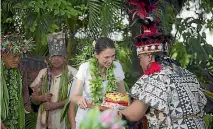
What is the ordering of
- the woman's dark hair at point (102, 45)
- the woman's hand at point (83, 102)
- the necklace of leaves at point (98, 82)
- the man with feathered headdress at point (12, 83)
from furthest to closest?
the man with feathered headdress at point (12, 83) < the necklace of leaves at point (98, 82) < the woman's dark hair at point (102, 45) < the woman's hand at point (83, 102)

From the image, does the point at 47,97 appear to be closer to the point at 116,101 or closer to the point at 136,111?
the point at 116,101

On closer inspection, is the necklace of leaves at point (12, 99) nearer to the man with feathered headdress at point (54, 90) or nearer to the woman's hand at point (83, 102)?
the man with feathered headdress at point (54, 90)

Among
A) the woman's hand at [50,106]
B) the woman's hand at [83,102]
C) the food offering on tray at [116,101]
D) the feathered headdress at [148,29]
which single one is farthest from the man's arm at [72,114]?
the feathered headdress at [148,29]

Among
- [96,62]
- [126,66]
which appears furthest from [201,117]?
[126,66]

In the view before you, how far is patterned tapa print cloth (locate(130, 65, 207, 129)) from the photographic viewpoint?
3740mm

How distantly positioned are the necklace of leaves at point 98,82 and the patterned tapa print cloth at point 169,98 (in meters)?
0.83

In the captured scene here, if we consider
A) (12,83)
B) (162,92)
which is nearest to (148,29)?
(162,92)

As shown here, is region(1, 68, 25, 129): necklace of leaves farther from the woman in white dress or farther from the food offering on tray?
the food offering on tray

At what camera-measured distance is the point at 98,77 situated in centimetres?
471

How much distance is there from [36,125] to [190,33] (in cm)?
330

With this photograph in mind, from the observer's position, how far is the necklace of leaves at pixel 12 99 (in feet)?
16.5

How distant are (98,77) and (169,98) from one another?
1.09 metres

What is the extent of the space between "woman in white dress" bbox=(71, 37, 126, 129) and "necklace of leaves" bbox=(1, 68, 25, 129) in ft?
2.35

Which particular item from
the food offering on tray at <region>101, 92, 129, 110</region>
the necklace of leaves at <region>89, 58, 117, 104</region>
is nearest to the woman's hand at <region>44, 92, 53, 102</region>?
the necklace of leaves at <region>89, 58, 117, 104</region>
